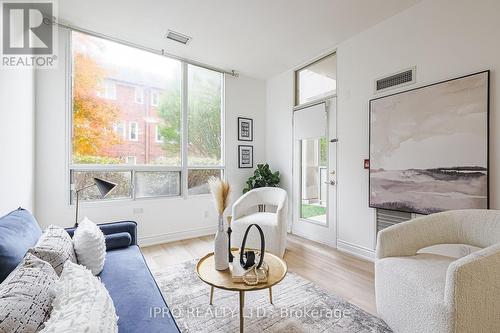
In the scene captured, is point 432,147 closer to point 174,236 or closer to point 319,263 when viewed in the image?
point 319,263

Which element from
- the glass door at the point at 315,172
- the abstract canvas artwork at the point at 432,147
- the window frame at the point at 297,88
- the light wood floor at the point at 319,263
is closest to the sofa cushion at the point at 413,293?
the light wood floor at the point at 319,263

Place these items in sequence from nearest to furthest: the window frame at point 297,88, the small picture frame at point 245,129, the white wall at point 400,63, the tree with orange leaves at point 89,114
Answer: the white wall at point 400,63, the tree with orange leaves at point 89,114, the window frame at point 297,88, the small picture frame at point 245,129

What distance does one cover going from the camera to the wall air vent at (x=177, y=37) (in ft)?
10.0

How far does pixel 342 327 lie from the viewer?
5.57 ft

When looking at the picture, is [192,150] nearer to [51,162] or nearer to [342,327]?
[51,162]

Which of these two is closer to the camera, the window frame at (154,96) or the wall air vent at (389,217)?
the wall air vent at (389,217)

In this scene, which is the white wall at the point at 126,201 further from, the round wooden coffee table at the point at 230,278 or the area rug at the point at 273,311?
the round wooden coffee table at the point at 230,278

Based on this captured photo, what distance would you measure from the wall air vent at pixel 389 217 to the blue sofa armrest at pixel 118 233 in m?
2.73

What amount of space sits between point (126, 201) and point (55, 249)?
2103 millimetres

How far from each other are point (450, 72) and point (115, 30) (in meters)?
3.77

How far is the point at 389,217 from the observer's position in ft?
8.99

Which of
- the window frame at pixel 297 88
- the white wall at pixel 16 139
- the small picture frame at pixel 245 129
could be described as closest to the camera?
the white wall at pixel 16 139

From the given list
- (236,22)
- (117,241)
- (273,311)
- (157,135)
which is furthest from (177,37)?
(273,311)

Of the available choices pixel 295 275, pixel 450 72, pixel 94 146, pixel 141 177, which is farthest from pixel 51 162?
pixel 450 72
